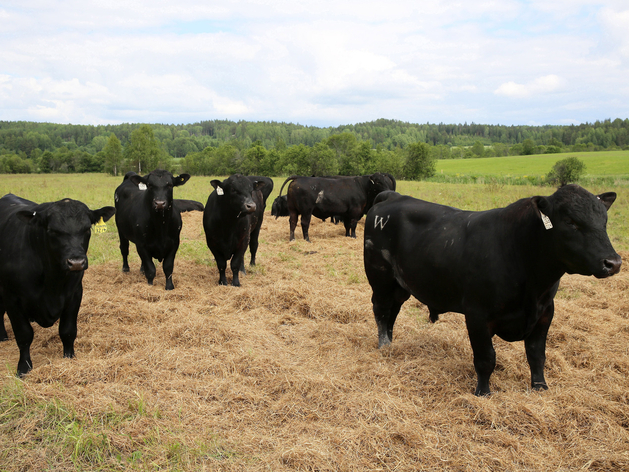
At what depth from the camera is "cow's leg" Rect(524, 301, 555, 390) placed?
158 inches

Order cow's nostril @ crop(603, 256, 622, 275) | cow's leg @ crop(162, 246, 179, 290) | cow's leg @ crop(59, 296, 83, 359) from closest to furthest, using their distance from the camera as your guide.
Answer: cow's nostril @ crop(603, 256, 622, 275) → cow's leg @ crop(59, 296, 83, 359) → cow's leg @ crop(162, 246, 179, 290)

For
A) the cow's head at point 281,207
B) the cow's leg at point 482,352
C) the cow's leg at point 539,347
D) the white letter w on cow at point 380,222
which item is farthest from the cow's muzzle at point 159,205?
the cow's head at point 281,207

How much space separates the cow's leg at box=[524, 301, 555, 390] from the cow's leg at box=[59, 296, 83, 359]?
4833 millimetres

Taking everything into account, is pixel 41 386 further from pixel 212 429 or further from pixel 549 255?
pixel 549 255

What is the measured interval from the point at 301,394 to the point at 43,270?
10.1 feet

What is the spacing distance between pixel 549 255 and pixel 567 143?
151215 mm

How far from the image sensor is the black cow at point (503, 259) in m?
3.43

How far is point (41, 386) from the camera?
13.1 feet

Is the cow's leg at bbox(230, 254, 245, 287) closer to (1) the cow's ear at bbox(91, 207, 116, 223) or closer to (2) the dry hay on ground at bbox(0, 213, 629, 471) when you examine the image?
(2) the dry hay on ground at bbox(0, 213, 629, 471)

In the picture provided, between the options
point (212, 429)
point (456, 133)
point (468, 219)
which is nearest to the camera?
point (212, 429)

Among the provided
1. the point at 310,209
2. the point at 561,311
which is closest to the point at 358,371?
the point at 561,311

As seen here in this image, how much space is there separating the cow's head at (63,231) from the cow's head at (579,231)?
4.42 meters

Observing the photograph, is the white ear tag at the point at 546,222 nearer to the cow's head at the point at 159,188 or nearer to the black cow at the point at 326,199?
the cow's head at the point at 159,188

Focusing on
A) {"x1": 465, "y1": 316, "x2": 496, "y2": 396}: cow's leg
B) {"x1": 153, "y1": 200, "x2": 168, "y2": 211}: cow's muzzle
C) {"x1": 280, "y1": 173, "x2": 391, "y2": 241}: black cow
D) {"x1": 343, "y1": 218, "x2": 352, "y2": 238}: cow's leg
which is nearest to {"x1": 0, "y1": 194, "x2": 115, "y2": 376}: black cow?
{"x1": 153, "y1": 200, "x2": 168, "y2": 211}: cow's muzzle
